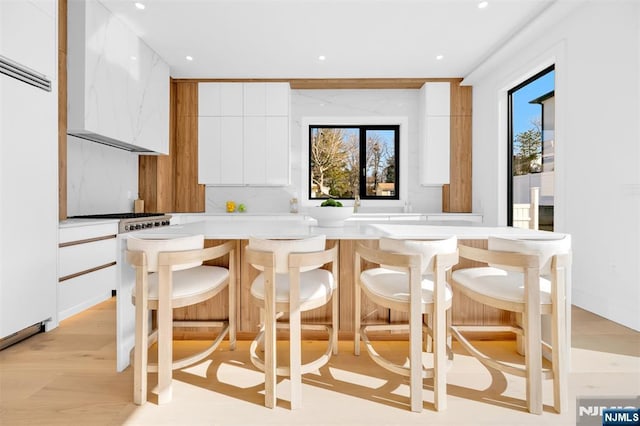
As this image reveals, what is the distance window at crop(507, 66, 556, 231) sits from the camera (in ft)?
10.6

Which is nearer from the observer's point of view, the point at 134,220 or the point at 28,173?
the point at 28,173

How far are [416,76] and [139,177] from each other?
407cm

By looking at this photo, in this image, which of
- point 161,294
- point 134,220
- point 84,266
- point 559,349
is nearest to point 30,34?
point 134,220

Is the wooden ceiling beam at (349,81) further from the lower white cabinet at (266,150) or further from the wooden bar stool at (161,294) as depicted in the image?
the wooden bar stool at (161,294)

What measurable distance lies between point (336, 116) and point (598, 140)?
3.10 metres

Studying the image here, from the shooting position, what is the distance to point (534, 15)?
117 inches

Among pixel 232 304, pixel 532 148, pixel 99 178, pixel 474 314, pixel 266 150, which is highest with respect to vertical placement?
pixel 266 150

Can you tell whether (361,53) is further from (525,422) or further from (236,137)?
(525,422)

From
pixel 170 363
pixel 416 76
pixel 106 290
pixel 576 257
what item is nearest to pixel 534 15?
pixel 416 76

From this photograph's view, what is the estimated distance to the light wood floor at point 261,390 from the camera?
4.64 feet

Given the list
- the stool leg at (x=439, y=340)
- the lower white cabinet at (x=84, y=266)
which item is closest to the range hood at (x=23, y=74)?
the lower white cabinet at (x=84, y=266)

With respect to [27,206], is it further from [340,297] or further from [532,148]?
[532,148]

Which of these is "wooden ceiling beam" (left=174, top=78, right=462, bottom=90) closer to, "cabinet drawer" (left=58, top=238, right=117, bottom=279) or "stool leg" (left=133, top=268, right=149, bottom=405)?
"cabinet drawer" (left=58, top=238, right=117, bottom=279)

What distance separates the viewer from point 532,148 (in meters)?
3.54
